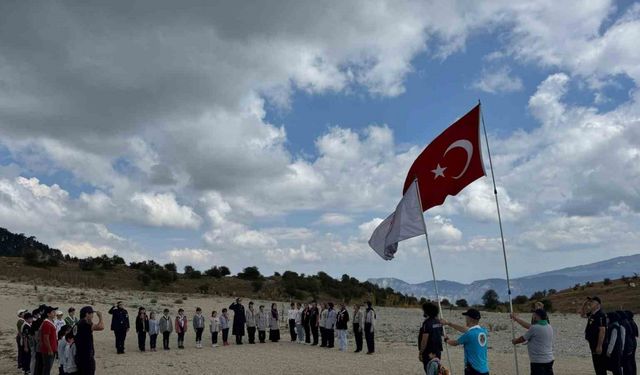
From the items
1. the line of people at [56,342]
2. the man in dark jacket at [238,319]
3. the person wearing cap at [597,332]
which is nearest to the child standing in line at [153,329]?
the man in dark jacket at [238,319]

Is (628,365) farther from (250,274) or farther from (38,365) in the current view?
(250,274)

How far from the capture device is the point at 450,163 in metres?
10.8

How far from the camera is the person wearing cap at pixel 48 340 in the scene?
11781 millimetres

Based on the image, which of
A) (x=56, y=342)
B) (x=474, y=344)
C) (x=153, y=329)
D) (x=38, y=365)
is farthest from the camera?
(x=153, y=329)

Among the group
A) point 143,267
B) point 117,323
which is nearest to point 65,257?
point 143,267

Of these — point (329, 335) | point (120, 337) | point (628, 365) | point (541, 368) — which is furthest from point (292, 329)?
point (541, 368)

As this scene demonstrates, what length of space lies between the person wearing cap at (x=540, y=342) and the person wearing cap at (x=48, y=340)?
29.8 feet

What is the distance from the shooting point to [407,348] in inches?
829

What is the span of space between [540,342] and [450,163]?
3.56 metres

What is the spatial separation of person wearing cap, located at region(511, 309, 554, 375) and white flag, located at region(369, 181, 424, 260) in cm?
261

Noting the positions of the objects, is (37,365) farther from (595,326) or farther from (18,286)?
(18,286)

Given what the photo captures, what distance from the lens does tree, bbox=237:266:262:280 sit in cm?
7006


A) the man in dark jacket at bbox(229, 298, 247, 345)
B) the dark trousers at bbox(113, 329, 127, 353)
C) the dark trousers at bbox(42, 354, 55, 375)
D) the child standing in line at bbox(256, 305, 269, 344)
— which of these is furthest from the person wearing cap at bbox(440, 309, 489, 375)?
the child standing in line at bbox(256, 305, 269, 344)

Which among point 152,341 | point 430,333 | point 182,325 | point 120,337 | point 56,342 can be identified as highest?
point 430,333
